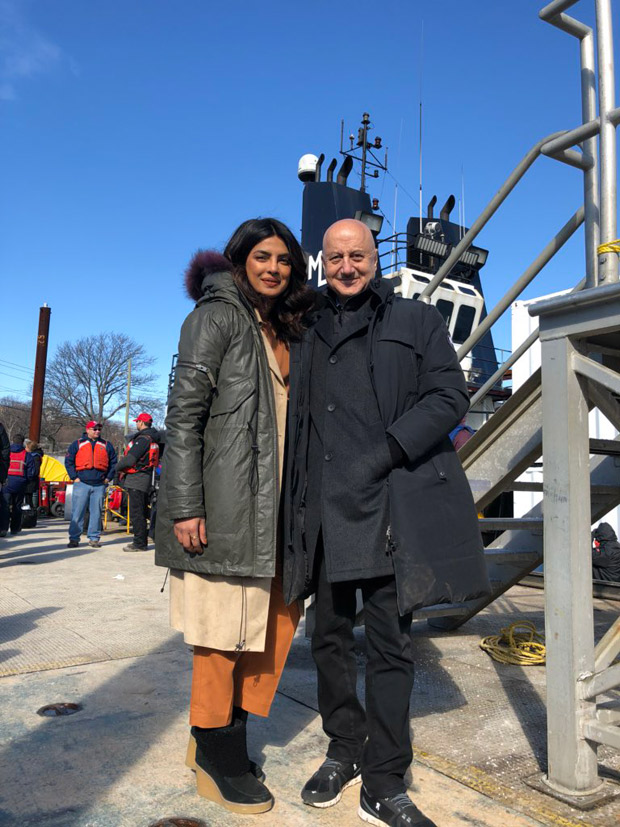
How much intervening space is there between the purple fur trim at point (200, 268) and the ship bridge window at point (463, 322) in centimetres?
1467

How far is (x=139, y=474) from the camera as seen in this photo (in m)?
9.78

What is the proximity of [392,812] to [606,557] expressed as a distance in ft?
16.6

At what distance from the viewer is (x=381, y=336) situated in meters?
2.31

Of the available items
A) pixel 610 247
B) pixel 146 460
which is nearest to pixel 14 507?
pixel 146 460

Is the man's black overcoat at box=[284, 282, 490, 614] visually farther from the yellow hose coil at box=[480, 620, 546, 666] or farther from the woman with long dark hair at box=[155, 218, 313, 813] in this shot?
the yellow hose coil at box=[480, 620, 546, 666]

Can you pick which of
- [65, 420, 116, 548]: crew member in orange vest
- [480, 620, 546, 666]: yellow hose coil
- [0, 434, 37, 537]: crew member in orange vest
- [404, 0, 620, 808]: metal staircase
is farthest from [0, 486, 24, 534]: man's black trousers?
[404, 0, 620, 808]: metal staircase

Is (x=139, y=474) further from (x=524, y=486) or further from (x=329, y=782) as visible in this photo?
(x=329, y=782)

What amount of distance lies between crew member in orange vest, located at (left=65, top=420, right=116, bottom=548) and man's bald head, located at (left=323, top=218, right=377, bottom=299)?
757 cm

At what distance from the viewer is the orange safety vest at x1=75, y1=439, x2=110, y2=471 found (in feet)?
30.8

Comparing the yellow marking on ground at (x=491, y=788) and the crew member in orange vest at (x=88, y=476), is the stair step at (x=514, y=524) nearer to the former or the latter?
the yellow marking on ground at (x=491, y=788)

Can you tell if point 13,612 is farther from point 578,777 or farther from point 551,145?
point 551,145

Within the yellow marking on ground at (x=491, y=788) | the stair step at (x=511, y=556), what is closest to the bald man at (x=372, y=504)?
the yellow marking on ground at (x=491, y=788)

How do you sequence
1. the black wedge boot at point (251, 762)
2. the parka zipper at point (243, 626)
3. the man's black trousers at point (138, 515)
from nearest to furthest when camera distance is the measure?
the parka zipper at point (243, 626)
the black wedge boot at point (251, 762)
the man's black trousers at point (138, 515)

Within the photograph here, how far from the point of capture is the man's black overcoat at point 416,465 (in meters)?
2.12
